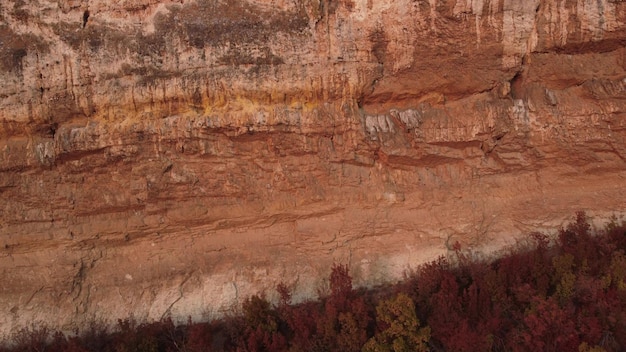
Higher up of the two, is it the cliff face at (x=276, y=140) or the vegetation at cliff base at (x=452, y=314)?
the cliff face at (x=276, y=140)

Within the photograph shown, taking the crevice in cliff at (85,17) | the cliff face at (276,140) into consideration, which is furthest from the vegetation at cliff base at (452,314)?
the crevice in cliff at (85,17)

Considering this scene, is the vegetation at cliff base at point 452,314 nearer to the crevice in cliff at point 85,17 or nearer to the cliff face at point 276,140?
the cliff face at point 276,140

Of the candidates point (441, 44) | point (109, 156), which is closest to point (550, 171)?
point (441, 44)

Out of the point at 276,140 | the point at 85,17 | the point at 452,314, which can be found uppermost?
the point at 85,17

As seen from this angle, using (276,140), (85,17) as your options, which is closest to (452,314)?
(276,140)

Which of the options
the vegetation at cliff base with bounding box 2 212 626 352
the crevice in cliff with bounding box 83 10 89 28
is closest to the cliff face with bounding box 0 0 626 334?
the crevice in cliff with bounding box 83 10 89 28

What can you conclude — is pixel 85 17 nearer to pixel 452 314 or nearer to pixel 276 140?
pixel 276 140
